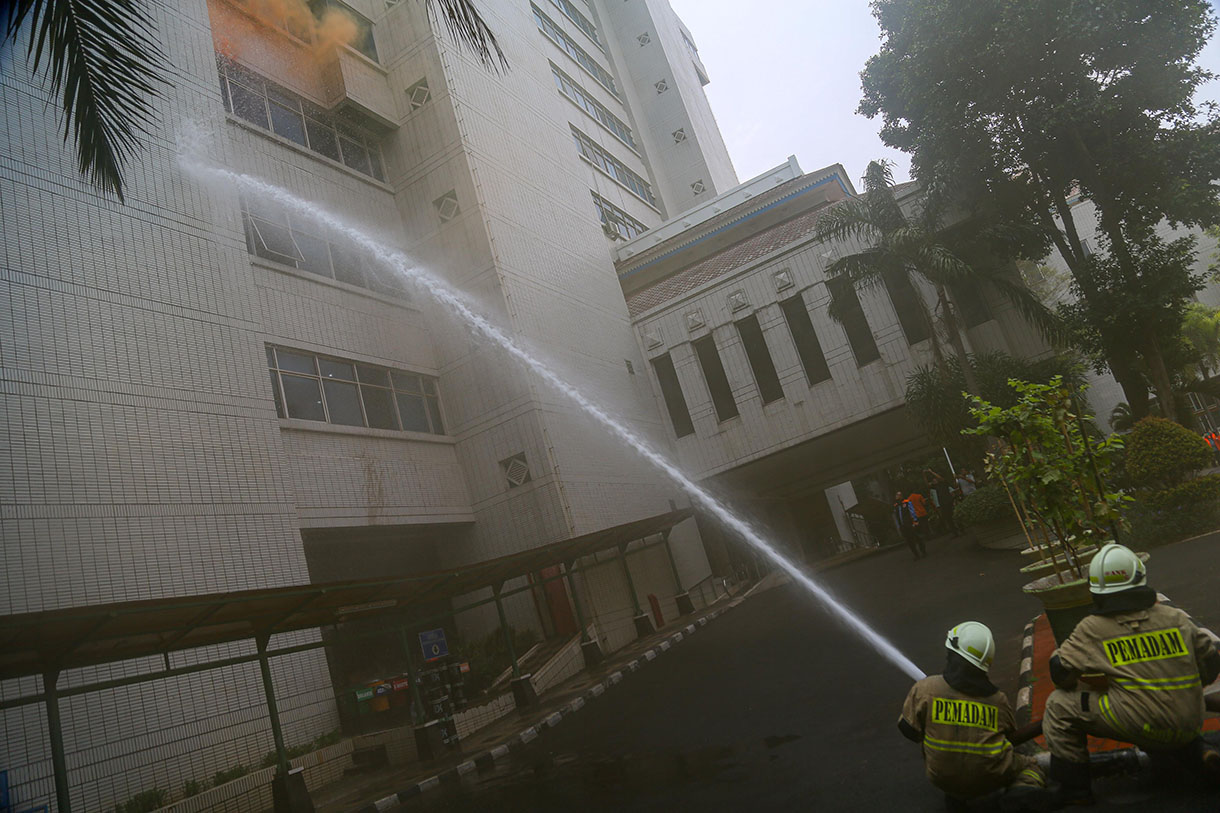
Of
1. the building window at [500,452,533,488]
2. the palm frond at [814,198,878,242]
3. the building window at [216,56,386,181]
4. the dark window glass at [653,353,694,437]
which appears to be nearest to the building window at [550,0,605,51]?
the building window at [216,56,386,181]

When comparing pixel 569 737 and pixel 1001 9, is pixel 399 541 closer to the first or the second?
pixel 569 737

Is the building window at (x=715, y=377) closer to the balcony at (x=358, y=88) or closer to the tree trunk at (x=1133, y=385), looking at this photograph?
the tree trunk at (x=1133, y=385)

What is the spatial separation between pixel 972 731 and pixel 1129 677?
80cm

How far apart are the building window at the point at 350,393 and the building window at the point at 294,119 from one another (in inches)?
243

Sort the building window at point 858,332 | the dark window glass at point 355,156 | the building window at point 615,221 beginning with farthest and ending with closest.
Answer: the building window at point 615,221 → the building window at point 858,332 → the dark window glass at point 355,156

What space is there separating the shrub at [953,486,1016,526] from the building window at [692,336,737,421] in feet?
36.1

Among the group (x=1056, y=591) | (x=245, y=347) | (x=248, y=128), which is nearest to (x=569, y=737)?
(x=1056, y=591)

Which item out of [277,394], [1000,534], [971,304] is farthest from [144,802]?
[971,304]

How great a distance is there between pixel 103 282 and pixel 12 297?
1.61m

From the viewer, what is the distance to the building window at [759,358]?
2792cm

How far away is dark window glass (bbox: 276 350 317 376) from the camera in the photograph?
57.8 ft

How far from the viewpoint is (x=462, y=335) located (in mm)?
22609

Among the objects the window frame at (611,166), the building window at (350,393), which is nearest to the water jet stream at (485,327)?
the building window at (350,393)

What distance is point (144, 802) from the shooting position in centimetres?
1098
